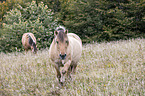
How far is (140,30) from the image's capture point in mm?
16312

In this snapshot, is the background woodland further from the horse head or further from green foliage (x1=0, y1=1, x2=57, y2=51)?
the horse head

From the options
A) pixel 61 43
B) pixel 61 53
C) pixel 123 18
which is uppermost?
pixel 123 18

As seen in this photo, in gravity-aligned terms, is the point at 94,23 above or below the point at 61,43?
above

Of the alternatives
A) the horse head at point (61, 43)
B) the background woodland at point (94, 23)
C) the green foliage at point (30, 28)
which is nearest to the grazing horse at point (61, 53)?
the horse head at point (61, 43)

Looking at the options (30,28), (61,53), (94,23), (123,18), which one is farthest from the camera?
(30,28)

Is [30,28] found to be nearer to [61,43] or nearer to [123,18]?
[123,18]

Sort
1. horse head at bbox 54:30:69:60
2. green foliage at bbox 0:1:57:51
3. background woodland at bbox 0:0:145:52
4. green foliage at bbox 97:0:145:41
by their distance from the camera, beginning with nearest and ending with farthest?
1. horse head at bbox 54:30:69:60
2. green foliage at bbox 97:0:145:41
3. background woodland at bbox 0:0:145:52
4. green foliage at bbox 0:1:57:51

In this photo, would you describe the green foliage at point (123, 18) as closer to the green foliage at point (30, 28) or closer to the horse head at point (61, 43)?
the green foliage at point (30, 28)

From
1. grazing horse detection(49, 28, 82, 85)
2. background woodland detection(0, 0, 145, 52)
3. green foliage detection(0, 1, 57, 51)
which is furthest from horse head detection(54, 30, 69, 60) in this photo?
green foliage detection(0, 1, 57, 51)

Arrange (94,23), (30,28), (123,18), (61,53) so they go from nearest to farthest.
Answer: (61,53) < (123,18) < (94,23) < (30,28)

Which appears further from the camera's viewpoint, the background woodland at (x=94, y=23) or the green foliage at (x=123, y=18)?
the background woodland at (x=94, y=23)

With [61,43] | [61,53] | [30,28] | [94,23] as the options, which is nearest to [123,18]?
[94,23]

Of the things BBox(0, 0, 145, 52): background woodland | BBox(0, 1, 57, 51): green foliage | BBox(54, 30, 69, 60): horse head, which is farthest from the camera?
BBox(0, 1, 57, 51): green foliage

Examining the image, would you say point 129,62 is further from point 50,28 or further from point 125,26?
point 50,28
